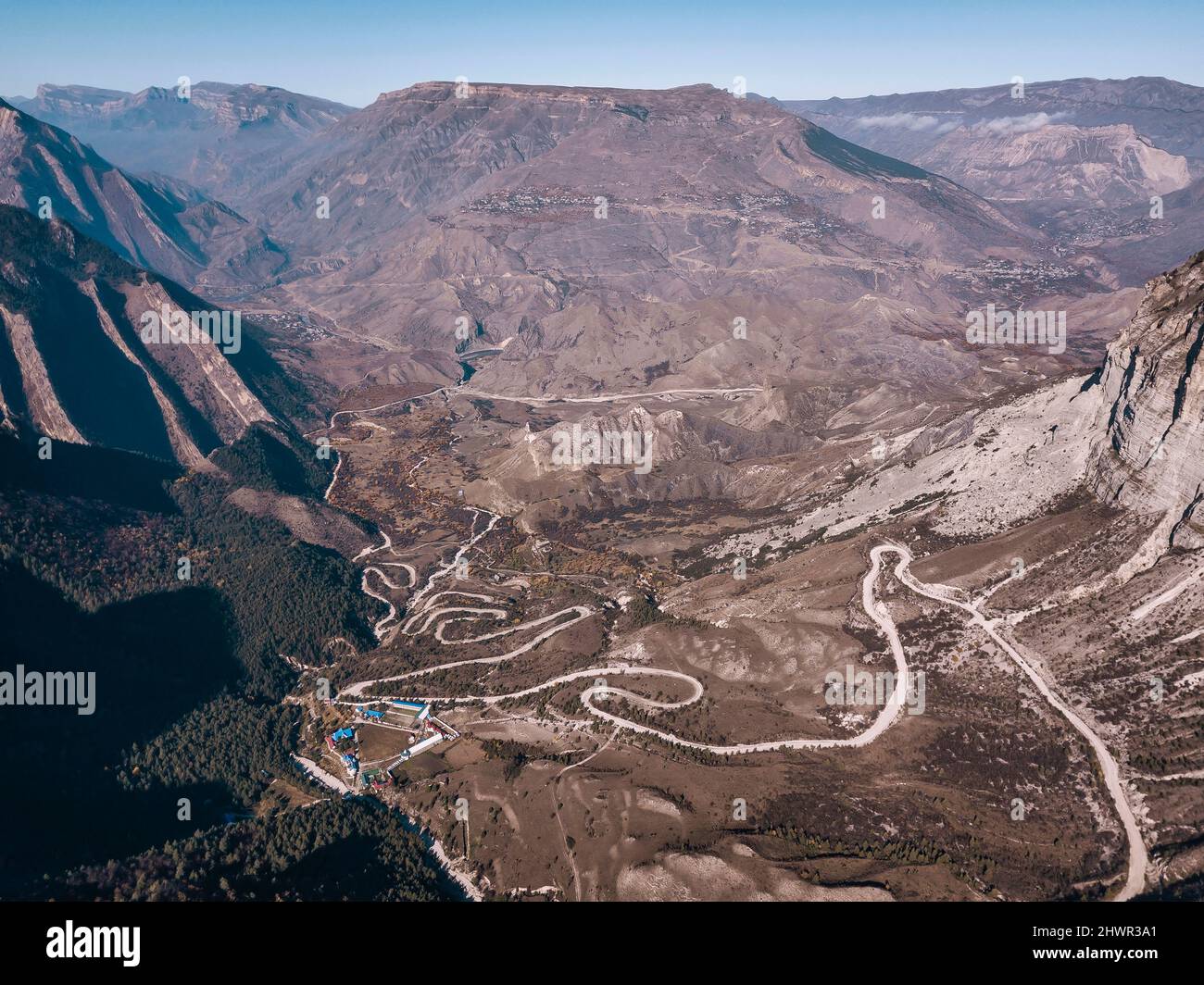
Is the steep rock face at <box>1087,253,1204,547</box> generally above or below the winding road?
above

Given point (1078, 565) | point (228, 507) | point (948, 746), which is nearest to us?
point (948, 746)

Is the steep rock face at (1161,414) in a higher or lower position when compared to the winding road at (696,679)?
higher

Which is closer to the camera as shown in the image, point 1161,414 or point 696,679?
point 1161,414

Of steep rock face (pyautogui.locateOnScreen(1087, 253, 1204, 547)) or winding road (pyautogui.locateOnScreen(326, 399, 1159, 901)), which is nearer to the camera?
winding road (pyautogui.locateOnScreen(326, 399, 1159, 901))

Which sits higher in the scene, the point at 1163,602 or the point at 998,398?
the point at 998,398

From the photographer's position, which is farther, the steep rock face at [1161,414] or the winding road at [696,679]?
the steep rock face at [1161,414]

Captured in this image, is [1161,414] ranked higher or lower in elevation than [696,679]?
higher
